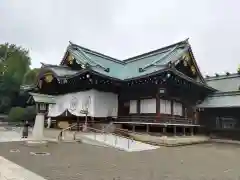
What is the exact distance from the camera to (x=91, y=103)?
929 inches

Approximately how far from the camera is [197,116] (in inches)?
1075

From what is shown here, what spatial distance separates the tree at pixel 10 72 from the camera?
4353 centimetres

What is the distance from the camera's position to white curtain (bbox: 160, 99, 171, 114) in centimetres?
2231

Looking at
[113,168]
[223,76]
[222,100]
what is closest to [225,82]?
[223,76]

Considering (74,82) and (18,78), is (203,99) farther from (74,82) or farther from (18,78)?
(18,78)

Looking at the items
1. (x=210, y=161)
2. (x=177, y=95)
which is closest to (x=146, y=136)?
(x=177, y=95)

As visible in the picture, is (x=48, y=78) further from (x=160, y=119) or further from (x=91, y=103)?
(x=160, y=119)

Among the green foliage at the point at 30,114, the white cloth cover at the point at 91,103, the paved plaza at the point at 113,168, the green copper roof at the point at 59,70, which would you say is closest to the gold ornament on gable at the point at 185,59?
the white cloth cover at the point at 91,103

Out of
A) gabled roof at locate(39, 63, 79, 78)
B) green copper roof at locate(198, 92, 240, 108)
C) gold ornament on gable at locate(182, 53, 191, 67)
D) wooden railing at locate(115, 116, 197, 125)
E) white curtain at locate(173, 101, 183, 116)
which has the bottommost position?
wooden railing at locate(115, 116, 197, 125)

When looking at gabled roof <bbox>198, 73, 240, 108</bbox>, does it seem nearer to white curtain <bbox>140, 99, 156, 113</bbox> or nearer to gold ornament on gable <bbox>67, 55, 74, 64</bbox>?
white curtain <bbox>140, 99, 156, 113</bbox>

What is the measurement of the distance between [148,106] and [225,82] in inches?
490

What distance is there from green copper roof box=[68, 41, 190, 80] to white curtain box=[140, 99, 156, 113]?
2.46 meters

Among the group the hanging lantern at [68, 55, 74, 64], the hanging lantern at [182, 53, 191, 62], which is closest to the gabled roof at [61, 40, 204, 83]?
the hanging lantern at [182, 53, 191, 62]

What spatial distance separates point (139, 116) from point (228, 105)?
850cm
